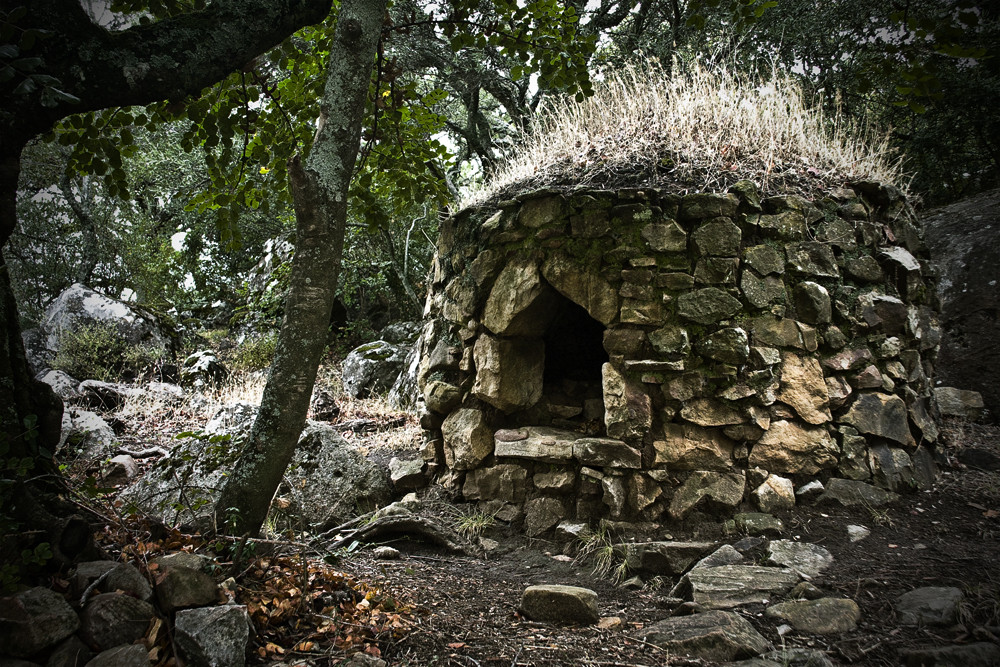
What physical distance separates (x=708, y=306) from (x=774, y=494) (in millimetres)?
1422

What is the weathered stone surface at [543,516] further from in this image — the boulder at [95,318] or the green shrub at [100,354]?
the boulder at [95,318]

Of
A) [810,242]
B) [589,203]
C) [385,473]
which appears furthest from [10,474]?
[810,242]

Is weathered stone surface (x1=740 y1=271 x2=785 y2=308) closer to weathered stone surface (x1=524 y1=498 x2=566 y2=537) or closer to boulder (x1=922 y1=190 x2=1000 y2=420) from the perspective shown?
weathered stone surface (x1=524 y1=498 x2=566 y2=537)

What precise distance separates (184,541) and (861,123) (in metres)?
9.49

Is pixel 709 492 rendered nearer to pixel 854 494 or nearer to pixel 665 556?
pixel 665 556

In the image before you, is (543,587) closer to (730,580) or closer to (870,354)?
(730,580)

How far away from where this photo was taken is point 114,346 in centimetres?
809

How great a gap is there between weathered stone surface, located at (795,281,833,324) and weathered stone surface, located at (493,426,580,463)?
2.00m

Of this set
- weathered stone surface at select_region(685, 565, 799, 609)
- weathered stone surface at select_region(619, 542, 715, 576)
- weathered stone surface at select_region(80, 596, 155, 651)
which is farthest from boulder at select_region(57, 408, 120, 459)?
weathered stone surface at select_region(685, 565, 799, 609)

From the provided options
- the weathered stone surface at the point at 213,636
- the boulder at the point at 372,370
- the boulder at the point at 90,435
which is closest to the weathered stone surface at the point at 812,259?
the weathered stone surface at the point at 213,636

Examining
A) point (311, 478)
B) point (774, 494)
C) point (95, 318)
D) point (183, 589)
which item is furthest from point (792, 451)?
point (95, 318)

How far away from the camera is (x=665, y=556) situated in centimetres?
358

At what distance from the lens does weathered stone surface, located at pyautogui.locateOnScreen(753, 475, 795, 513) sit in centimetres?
382

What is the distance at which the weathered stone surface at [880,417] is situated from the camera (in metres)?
4.12
